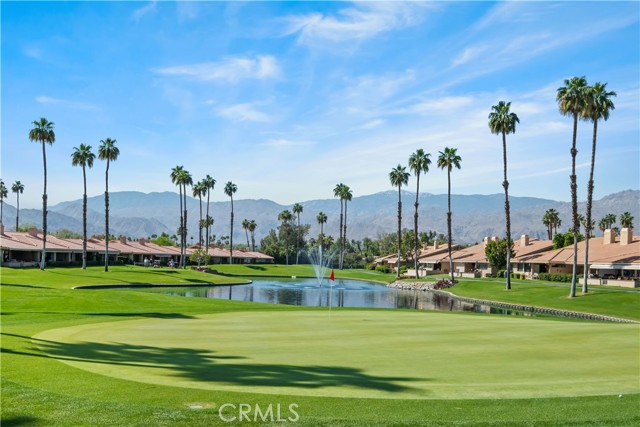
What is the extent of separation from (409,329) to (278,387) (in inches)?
474

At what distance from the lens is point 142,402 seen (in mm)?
10914

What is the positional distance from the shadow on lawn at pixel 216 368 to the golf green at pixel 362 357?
0.09ft

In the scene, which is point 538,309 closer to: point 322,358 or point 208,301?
point 208,301

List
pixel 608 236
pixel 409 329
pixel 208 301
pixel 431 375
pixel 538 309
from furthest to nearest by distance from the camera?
pixel 608 236
pixel 538 309
pixel 208 301
pixel 409 329
pixel 431 375

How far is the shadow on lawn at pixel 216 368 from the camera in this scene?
12.9 meters

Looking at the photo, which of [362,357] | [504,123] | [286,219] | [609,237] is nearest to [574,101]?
[504,123]

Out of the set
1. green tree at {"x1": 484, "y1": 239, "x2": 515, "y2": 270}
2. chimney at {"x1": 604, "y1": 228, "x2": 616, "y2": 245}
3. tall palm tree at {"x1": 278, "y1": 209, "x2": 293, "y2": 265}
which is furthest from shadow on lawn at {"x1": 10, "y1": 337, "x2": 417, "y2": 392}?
tall palm tree at {"x1": 278, "y1": 209, "x2": 293, "y2": 265}

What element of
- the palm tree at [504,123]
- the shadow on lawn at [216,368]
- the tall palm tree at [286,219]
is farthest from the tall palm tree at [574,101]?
the tall palm tree at [286,219]

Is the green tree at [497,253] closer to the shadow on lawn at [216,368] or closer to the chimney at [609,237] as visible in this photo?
the chimney at [609,237]

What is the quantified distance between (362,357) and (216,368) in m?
4.36

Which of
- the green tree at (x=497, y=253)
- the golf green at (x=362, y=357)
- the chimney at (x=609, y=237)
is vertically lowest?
the golf green at (x=362, y=357)

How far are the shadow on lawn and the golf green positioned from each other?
3cm

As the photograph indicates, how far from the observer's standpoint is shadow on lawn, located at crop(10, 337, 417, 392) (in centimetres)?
1294

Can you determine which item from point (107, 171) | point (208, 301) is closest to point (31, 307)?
point (208, 301)
